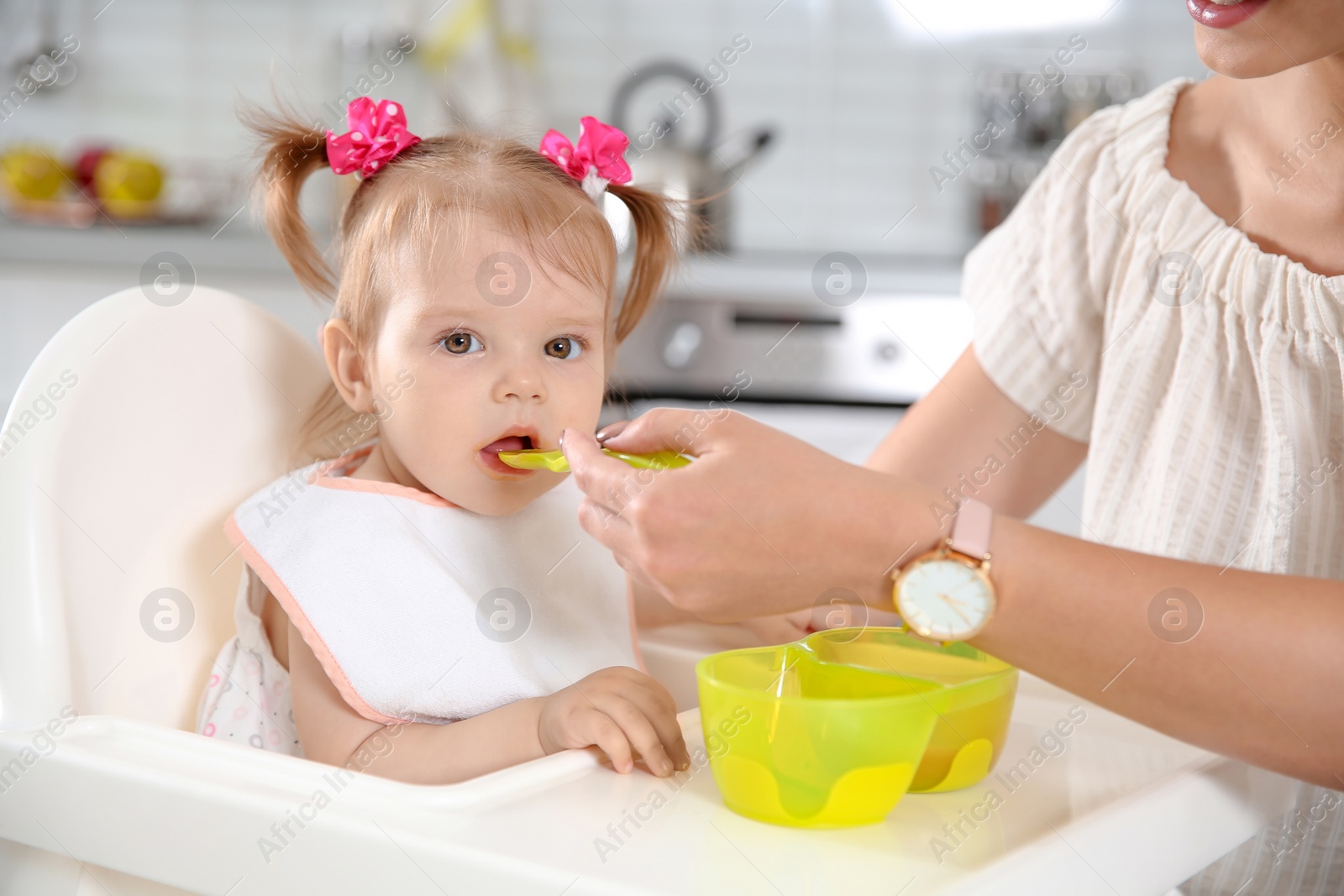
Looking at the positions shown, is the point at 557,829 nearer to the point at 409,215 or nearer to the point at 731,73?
the point at 409,215

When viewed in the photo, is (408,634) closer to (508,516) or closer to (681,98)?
(508,516)

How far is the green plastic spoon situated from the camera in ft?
2.38

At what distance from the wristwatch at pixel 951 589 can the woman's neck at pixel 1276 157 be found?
0.51m

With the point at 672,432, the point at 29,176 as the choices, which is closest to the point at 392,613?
the point at 672,432

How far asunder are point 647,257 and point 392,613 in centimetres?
42

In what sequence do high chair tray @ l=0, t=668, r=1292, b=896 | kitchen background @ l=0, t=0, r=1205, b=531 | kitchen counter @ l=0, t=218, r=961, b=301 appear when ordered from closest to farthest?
high chair tray @ l=0, t=668, r=1292, b=896 → kitchen counter @ l=0, t=218, r=961, b=301 → kitchen background @ l=0, t=0, r=1205, b=531

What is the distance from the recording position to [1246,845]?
0.94 m

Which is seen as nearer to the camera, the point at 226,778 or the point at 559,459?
the point at 226,778

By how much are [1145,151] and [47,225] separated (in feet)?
7.14

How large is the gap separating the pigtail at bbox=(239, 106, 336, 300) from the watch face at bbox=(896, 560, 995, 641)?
1.96 ft

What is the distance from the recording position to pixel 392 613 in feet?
2.75

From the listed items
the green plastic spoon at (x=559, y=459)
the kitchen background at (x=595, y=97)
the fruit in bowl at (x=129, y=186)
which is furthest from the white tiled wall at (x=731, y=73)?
the green plastic spoon at (x=559, y=459)

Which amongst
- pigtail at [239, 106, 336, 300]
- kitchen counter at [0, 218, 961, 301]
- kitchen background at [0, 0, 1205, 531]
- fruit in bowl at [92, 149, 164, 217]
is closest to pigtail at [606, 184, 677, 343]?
pigtail at [239, 106, 336, 300]

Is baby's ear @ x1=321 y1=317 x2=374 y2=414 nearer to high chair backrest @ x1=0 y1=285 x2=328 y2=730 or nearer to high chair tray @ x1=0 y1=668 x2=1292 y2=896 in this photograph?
high chair backrest @ x1=0 y1=285 x2=328 y2=730
